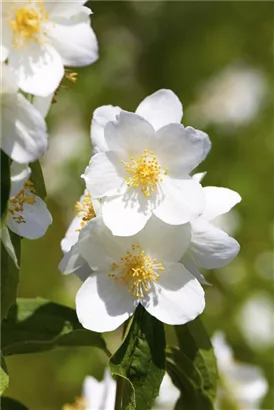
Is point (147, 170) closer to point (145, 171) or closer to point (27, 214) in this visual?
point (145, 171)

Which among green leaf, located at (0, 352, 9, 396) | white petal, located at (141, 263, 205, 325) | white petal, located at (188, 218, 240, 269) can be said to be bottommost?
green leaf, located at (0, 352, 9, 396)

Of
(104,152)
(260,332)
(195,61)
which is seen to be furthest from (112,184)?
A: (195,61)

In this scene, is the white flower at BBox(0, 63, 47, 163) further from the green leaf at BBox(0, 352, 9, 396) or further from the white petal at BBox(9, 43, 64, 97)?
the green leaf at BBox(0, 352, 9, 396)

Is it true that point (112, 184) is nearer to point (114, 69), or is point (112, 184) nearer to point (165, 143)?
point (165, 143)

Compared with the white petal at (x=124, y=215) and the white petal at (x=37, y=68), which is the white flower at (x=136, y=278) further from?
the white petal at (x=37, y=68)

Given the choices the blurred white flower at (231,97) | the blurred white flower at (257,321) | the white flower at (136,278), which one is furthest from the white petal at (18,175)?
the blurred white flower at (231,97)

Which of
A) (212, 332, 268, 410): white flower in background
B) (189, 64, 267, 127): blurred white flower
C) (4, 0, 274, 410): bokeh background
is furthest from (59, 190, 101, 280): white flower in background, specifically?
(189, 64, 267, 127): blurred white flower
